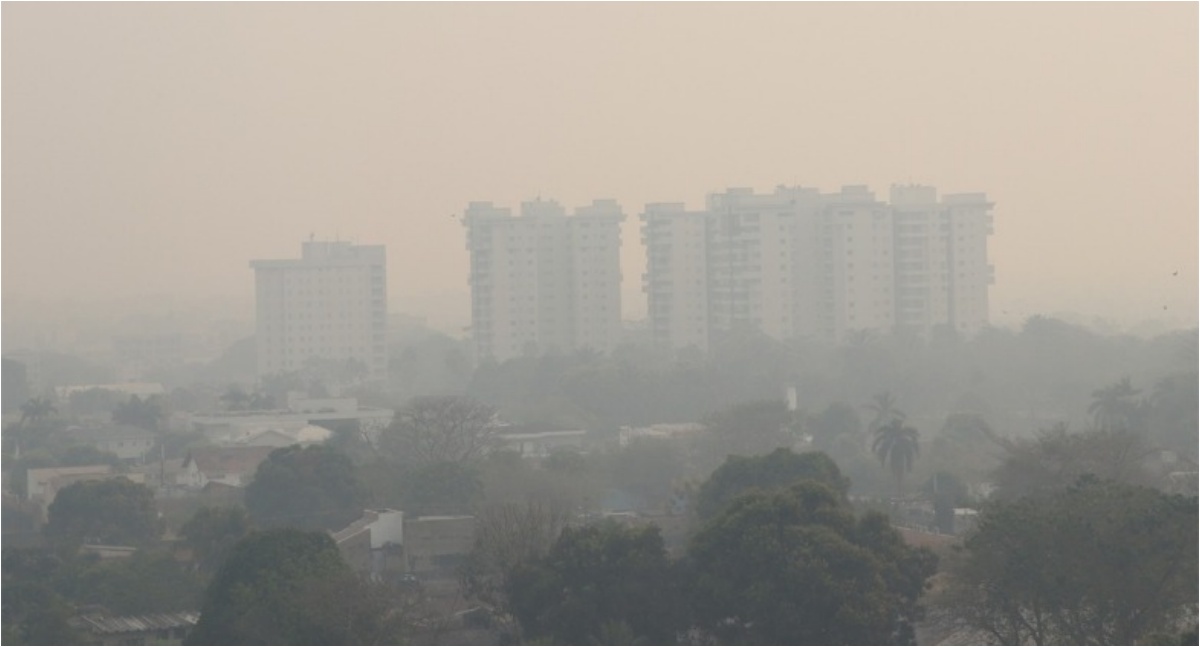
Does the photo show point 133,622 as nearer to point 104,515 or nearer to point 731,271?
point 104,515

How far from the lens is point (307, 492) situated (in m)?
14.1

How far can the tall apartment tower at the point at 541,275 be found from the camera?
3759cm

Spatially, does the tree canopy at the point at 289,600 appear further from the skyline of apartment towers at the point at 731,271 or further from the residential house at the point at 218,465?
the skyline of apartment towers at the point at 731,271

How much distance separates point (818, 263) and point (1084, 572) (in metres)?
28.0

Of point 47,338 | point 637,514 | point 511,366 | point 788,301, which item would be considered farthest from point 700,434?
point 47,338

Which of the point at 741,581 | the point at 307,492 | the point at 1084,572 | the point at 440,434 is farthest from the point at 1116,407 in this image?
the point at 741,581

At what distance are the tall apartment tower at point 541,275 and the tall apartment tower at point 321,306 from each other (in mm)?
3082

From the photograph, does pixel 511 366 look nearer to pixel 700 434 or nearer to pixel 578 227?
pixel 578 227

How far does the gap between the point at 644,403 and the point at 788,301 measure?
458 inches

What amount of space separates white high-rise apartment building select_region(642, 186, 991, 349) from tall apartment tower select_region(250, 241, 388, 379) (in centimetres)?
632

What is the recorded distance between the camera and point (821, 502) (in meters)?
8.66

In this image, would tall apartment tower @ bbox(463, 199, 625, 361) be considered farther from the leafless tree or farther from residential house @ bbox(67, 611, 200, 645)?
residential house @ bbox(67, 611, 200, 645)

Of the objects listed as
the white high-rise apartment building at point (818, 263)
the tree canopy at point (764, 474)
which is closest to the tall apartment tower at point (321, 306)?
the white high-rise apartment building at point (818, 263)

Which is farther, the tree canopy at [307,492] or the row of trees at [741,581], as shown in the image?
the tree canopy at [307,492]
